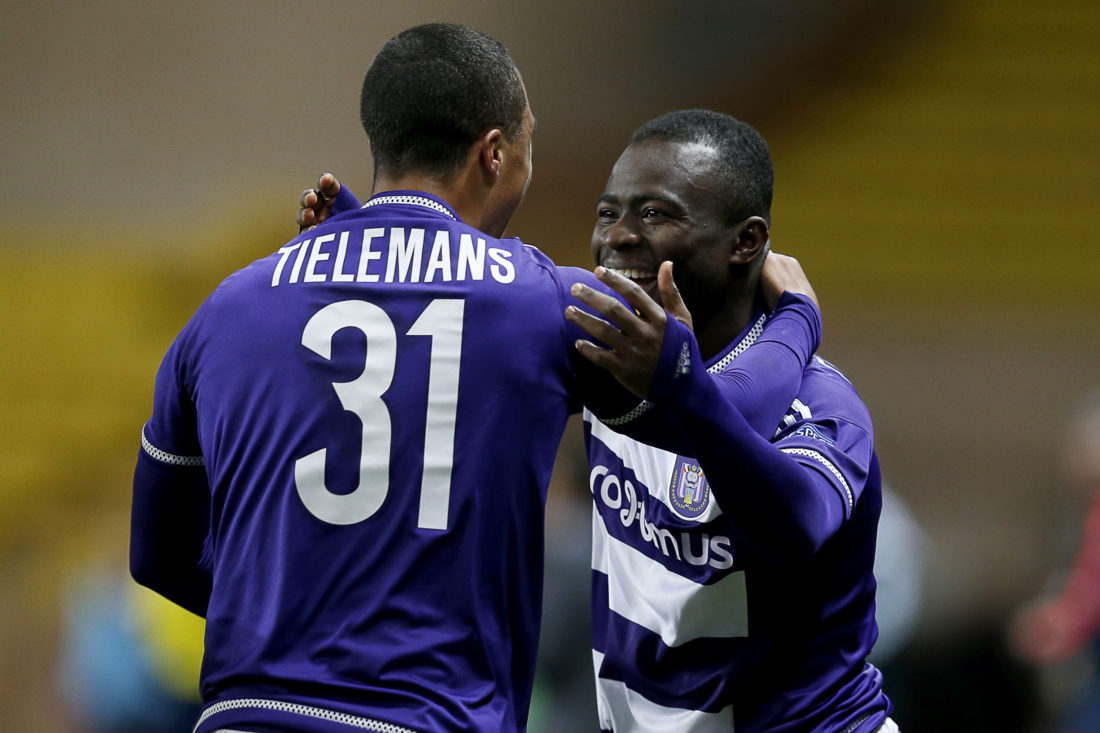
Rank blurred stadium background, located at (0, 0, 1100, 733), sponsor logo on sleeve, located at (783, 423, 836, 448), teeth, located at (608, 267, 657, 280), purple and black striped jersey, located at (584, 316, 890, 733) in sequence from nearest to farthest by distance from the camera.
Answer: sponsor logo on sleeve, located at (783, 423, 836, 448) → purple and black striped jersey, located at (584, 316, 890, 733) → teeth, located at (608, 267, 657, 280) → blurred stadium background, located at (0, 0, 1100, 733)

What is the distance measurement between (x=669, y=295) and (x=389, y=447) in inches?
22.6

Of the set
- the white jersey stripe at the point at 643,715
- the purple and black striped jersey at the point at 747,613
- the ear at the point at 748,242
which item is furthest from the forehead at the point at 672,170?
the white jersey stripe at the point at 643,715

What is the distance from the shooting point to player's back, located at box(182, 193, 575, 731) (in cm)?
→ 173

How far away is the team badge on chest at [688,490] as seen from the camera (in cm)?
242

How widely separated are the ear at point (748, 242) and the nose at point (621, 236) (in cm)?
22

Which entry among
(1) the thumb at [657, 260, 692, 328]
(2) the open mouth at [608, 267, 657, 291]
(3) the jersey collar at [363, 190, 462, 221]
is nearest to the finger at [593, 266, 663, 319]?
(1) the thumb at [657, 260, 692, 328]

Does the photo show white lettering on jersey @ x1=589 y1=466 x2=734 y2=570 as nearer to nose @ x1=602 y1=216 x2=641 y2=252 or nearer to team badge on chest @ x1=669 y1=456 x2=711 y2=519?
team badge on chest @ x1=669 y1=456 x2=711 y2=519

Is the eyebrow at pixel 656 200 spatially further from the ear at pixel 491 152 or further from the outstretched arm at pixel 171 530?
the outstretched arm at pixel 171 530

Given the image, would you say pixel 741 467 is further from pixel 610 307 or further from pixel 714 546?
pixel 714 546

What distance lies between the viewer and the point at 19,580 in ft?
21.1

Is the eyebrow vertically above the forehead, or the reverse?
the forehead

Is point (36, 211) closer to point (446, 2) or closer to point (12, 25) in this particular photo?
point (12, 25)

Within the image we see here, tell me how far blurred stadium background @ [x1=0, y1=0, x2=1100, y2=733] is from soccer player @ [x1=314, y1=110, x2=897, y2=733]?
137 inches

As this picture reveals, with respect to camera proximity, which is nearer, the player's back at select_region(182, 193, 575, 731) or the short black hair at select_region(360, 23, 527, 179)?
the player's back at select_region(182, 193, 575, 731)
